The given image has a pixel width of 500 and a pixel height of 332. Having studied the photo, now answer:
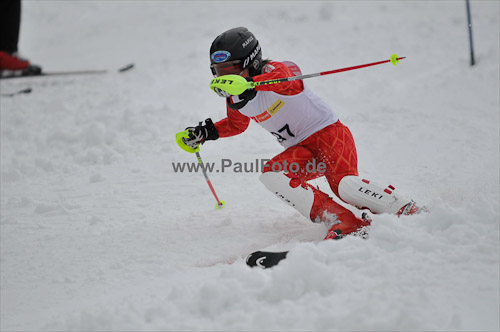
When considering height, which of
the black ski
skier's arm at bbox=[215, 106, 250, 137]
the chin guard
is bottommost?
the black ski

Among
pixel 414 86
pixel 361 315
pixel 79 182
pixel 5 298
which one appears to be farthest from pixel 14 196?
pixel 414 86

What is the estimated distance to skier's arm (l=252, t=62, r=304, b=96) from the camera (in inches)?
128

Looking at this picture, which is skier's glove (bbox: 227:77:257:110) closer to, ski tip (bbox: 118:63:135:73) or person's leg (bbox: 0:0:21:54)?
ski tip (bbox: 118:63:135:73)

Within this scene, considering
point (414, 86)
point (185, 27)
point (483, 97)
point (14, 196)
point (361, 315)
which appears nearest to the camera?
point (361, 315)

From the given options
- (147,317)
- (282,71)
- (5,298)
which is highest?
(282,71)

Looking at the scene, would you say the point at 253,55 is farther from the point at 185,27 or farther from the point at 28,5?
the point at 28,5

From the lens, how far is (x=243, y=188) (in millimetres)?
4609

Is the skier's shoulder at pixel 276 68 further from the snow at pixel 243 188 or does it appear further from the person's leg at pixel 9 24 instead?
the person's leg at pixel 9 24

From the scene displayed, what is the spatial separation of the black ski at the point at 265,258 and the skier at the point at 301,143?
41 centimetres

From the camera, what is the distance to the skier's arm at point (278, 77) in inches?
128

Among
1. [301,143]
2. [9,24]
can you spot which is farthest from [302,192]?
[9,24]

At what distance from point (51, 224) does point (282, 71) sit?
2.21 metres

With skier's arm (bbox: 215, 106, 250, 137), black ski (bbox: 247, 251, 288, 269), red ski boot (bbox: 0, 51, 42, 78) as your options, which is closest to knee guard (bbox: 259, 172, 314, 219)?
black ski (bbox: 247, 251, 288, 269)

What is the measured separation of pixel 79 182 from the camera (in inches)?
194
